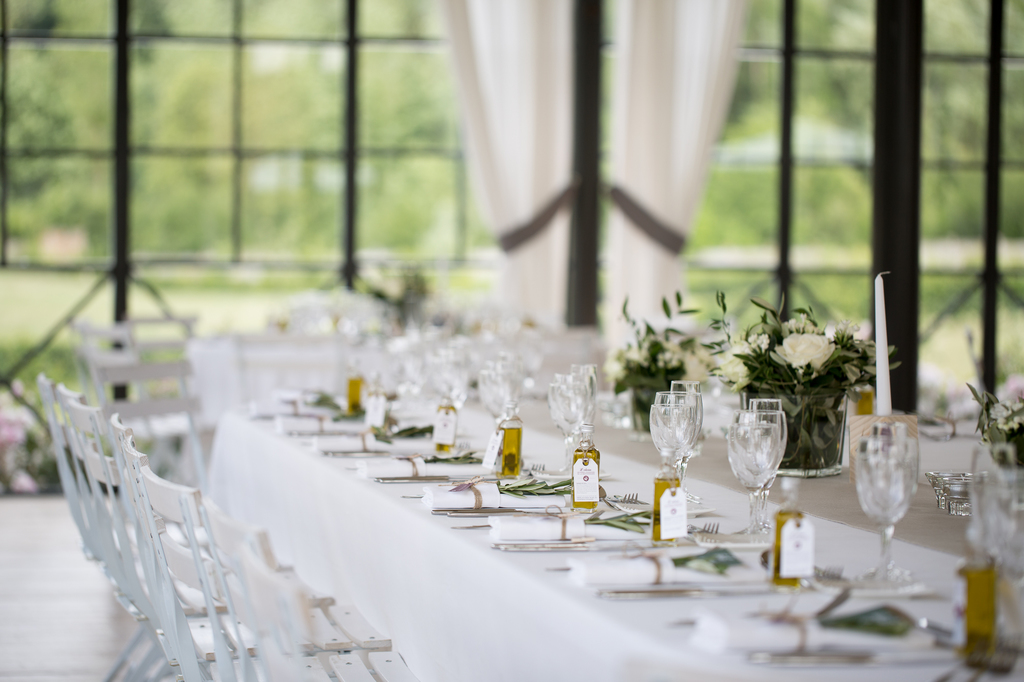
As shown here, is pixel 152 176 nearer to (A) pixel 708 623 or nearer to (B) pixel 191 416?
(B) pixel 191 416

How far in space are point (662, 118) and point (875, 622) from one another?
6.38 metres

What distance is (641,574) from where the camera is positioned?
1519 mm

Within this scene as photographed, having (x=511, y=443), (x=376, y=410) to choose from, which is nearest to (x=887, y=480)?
(x=511, y=443)

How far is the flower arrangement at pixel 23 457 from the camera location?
6.31 meters

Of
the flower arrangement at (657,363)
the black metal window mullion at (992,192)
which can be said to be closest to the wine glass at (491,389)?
the flower arrangement at (657,363)

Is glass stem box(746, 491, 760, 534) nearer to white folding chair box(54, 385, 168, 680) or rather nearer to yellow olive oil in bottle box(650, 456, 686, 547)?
yellow olive oil in bottle box(650, 456, 686, 547)

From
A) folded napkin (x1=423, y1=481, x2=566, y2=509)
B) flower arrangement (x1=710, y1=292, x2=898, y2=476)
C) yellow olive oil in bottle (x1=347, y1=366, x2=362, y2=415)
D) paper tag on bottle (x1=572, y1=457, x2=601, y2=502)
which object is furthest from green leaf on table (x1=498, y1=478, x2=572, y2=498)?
yellow olive oil in bottle (x1=347, y1=366, x2=362, y2=415)

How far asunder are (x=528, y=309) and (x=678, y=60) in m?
2.02

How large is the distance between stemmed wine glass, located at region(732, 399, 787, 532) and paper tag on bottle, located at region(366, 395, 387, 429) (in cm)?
119

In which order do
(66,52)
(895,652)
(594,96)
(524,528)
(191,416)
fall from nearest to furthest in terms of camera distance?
(895,652)
(524,528)
(191,416)
(66,52)
(594,96)

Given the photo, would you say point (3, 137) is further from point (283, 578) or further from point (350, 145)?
point (283, 578)

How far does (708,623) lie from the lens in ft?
4.24

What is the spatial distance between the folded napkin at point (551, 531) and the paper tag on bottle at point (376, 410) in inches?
45.8

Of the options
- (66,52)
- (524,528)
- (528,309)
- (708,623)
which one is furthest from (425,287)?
(708,623)
